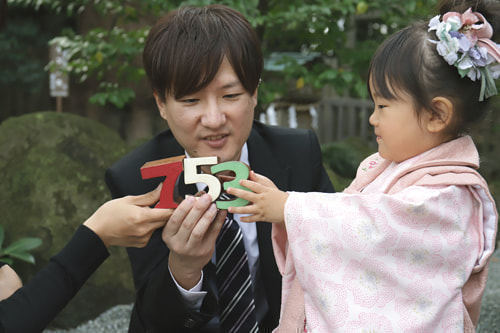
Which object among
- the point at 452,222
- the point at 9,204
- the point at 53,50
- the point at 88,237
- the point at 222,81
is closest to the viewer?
the point at 452,222

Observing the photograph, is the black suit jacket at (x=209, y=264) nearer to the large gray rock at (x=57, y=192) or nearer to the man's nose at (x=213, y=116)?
the man's nose at (x=213, y=116)

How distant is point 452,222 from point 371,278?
302 mm

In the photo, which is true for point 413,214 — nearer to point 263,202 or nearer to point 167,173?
point 263,202

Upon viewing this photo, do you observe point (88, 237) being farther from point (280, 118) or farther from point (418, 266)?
point (280, 118)

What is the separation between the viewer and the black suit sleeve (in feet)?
5.57

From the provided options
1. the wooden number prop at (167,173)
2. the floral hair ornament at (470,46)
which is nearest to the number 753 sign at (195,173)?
the wooden number prop at (167,173)

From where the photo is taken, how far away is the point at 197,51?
207cm

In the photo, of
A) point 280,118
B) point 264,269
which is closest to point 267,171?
point 264,269

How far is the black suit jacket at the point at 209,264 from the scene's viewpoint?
7.16ft

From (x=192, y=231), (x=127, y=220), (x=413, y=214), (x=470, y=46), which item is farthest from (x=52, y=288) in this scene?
(x=470, y=46)

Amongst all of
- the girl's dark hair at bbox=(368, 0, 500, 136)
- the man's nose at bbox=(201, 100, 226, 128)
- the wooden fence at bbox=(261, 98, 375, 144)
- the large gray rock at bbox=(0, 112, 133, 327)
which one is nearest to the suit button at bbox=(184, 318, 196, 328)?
the man's nose at bbox=(201, 100, 226, 128)

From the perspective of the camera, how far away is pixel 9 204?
430 cm

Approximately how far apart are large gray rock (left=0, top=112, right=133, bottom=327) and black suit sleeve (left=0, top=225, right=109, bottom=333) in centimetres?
250

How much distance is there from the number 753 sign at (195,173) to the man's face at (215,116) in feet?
0.87
